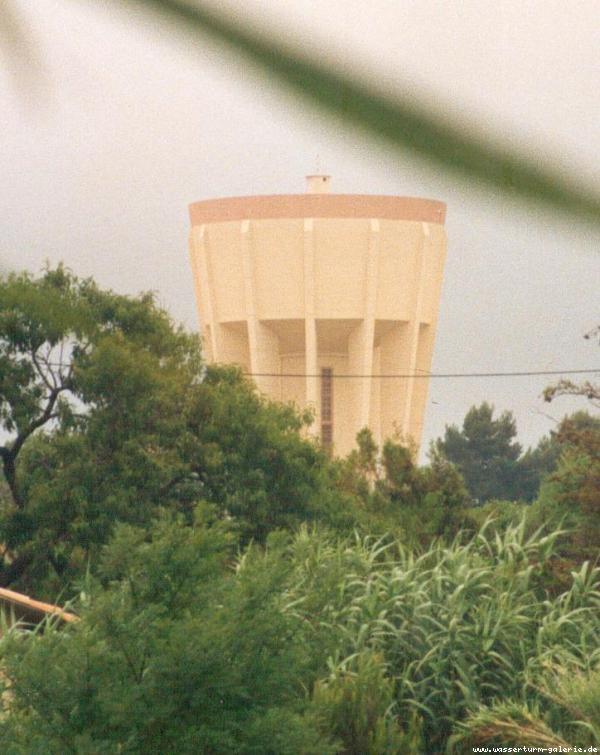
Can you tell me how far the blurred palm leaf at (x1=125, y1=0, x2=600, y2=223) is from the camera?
20 centimetres

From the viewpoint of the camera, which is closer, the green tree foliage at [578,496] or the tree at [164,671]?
the tree at [164,671]

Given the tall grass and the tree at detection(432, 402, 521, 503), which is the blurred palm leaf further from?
the tree at detection(432, 402, 521, 503)

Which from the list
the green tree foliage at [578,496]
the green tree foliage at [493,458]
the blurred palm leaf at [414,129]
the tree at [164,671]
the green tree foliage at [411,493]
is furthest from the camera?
the green tree foliage at [493,458]

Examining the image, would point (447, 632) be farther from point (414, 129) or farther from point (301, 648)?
point (414, 129)

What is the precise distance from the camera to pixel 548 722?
611cm

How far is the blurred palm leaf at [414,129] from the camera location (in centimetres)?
20

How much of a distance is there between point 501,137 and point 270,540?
251 inches

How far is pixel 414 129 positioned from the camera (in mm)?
200

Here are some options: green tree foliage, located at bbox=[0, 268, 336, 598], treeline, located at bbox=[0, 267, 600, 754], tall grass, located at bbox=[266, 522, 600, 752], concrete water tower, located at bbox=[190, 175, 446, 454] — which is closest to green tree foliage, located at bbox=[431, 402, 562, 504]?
green tree foliage, located at bbox=[0, 268, 336, 598]

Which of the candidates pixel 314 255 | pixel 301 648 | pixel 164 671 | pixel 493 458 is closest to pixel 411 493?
pixel 301 648

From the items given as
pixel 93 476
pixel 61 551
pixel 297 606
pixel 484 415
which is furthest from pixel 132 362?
pixel 484 415

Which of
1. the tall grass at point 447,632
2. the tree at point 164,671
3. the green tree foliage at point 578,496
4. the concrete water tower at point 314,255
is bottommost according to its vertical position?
the green tree foliage at point 578,496

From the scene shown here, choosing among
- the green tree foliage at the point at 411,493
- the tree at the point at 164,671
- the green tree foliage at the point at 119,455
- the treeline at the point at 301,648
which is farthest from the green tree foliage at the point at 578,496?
the tree at the point at 164,671

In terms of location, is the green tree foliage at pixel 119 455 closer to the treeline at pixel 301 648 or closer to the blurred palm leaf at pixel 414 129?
the treeline at pixel 301 648
